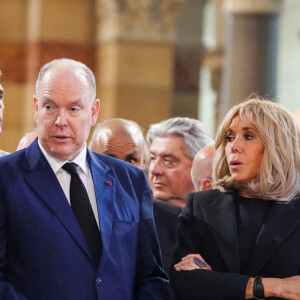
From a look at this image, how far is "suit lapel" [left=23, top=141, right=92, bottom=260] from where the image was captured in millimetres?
3531

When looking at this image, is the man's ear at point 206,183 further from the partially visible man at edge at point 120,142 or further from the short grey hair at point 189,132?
the short grey hair at point 189,132

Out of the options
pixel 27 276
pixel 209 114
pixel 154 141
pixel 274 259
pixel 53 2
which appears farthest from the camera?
pixel 209 114

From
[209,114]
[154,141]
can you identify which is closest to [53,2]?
[209,114]

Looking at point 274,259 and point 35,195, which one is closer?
point 35,195

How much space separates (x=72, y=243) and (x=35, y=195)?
233 mm

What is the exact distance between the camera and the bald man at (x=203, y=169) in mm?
5215

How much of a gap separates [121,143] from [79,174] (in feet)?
5.45

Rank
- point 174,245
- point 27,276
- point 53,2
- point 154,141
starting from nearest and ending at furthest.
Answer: point 27,276, point 174,245, point 154,141, point 53,2

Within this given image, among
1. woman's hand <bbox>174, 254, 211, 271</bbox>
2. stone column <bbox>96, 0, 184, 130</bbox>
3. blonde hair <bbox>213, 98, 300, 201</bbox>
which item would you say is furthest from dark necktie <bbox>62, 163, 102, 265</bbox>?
stone column <bbox>96, 0, 184, 130</bbox>

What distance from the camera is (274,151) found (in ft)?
12.9

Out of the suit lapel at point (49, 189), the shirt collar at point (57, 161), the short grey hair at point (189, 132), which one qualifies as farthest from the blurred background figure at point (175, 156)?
the suit lapel at point (49, 189)

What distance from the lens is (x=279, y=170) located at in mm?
3928

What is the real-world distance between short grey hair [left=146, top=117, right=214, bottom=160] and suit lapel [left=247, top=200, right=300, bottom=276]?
185 centimetres

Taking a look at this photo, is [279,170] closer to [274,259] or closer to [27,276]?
[274,259]
